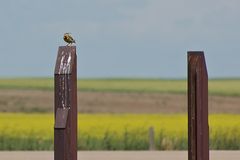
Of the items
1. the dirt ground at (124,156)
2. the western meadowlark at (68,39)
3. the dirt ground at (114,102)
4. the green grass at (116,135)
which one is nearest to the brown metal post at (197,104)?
the western meadowlark at (68,39)

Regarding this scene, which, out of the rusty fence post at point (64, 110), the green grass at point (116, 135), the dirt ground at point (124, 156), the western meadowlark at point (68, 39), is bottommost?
the dirt ground at point (124, 156)

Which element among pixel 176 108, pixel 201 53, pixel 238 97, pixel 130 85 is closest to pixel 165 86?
pixel 130 85

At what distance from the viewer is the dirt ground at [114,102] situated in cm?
5234

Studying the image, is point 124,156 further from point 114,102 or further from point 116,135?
point 114,102

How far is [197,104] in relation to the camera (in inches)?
446

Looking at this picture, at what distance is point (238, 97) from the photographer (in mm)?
60719

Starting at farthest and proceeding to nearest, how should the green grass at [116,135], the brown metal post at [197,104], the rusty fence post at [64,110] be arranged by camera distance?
the green grass at [116,135] < the brown metal post at [197,104] < the rusty fence post at [64,110]

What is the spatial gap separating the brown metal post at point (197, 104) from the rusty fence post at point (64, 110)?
116 cm

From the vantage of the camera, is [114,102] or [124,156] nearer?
[124,156]

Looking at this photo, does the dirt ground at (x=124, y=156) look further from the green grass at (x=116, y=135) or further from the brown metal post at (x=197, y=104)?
the brown metal post at (x=197, y=104)

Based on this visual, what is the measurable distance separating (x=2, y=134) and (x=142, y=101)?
28717mm

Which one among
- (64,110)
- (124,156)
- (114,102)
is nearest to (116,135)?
(124,156)

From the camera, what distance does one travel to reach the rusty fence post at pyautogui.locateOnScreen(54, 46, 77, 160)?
10.9m

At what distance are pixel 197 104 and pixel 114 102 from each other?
46.2m
